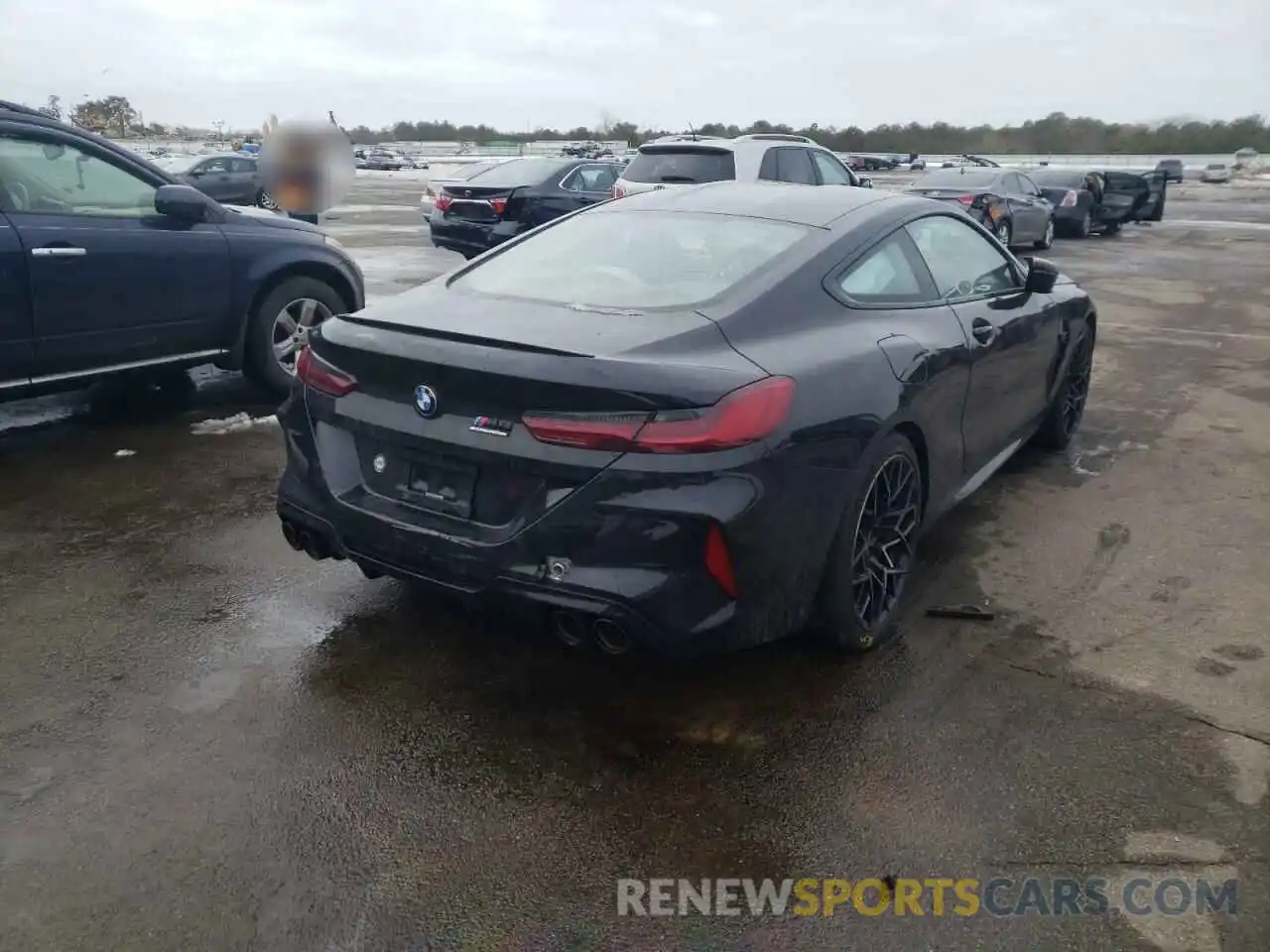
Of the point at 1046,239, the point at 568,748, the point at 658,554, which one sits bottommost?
the point at 568,748

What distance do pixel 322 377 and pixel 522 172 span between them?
36.3ft

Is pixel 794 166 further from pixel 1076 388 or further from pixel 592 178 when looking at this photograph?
pixel 1076 388

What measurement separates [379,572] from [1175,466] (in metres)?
4.47

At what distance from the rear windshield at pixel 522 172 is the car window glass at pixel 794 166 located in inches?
128

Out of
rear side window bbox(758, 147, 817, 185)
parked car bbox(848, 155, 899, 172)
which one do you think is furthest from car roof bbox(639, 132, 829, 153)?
parked car bbox(848, 155, 899, 172)

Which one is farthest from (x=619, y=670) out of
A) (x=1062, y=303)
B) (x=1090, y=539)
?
(x=1062, y=303)

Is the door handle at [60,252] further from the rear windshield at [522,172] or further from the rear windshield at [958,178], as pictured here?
the rear windshield at [958,178]

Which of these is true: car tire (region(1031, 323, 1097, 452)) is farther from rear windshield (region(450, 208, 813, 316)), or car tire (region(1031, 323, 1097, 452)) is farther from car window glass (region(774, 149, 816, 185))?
car window glass (region(774, 149, 816, 185))

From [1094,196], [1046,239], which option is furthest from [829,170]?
[1094,196]

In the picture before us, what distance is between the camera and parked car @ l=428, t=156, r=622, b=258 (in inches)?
513

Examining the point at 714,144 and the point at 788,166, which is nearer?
the point at 714,144

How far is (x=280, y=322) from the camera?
21.9 ft

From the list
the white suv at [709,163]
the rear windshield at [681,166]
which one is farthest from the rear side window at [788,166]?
the rear windshield at [681,166]

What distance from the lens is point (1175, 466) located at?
18.9 ft
